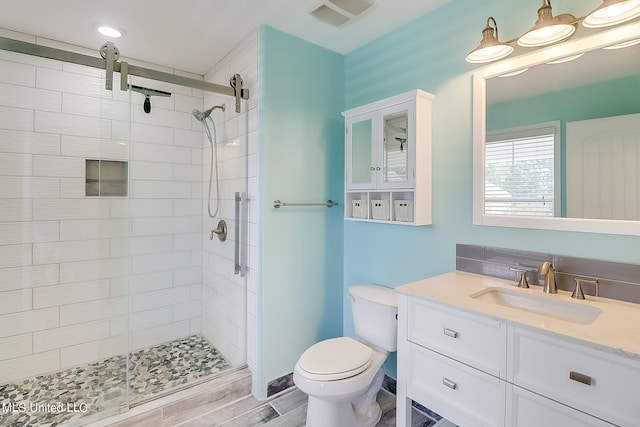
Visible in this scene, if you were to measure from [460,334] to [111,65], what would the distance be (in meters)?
2.24

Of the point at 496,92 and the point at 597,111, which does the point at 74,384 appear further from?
the point at 597,111

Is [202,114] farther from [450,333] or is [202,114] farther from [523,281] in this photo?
[523,281]

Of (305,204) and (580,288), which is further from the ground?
(305,204)

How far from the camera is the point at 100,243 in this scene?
2.36m

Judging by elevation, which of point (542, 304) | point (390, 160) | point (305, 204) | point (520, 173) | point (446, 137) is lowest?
point (542, 304)

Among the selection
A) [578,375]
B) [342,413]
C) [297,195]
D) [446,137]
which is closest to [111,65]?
[297,195]

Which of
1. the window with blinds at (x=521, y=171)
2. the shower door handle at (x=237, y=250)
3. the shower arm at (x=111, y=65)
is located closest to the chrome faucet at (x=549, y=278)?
the window with blinds at (x=521, y=171)

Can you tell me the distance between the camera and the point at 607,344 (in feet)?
3.05

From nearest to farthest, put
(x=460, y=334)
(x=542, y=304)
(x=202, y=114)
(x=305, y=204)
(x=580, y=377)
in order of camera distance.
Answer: (x=580, y=377) → (x=460, y=334) → (x=542, y=304) → (x=305, y=204) → (x=202, y=114)

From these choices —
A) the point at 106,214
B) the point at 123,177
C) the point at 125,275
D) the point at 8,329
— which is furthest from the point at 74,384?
the point at 123,177

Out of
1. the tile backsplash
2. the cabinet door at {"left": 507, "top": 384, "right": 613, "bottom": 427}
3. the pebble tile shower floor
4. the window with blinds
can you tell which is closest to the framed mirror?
the window with blinds

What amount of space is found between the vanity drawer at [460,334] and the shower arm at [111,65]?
1.75m

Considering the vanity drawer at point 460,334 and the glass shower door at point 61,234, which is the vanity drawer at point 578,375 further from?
the glass shower door at point 61,234

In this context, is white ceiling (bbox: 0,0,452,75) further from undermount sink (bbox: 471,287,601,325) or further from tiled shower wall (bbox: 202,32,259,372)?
undermount sink (bbox: 471,287,601,325)
